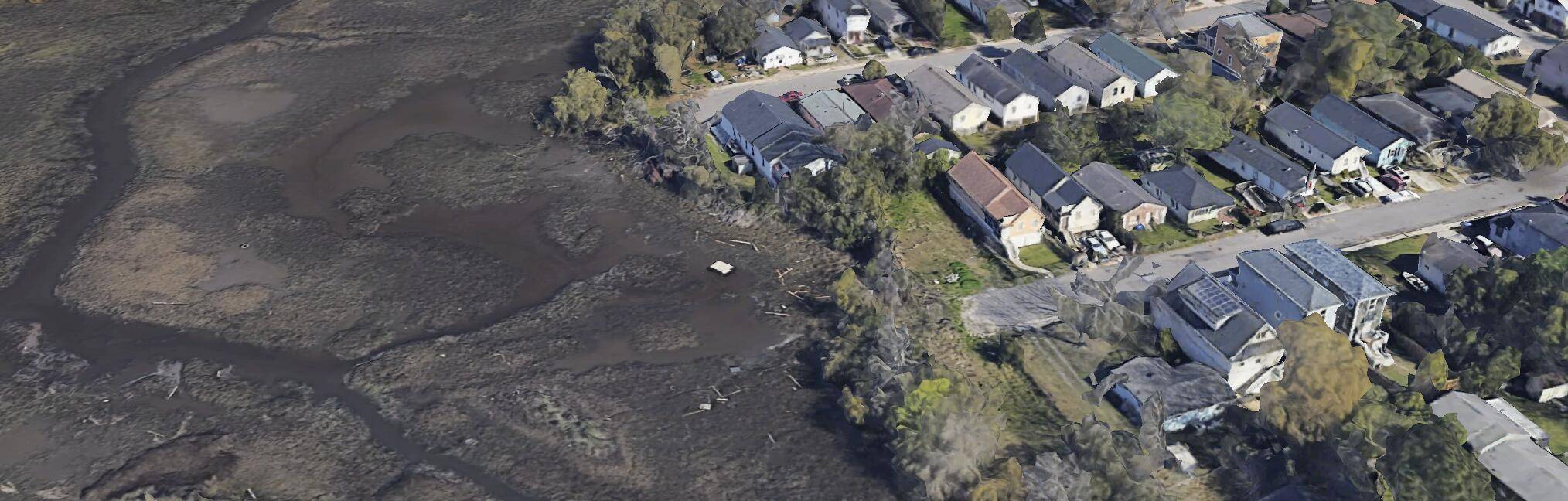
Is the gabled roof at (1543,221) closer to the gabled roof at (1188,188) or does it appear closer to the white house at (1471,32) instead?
the gabled roof at (1188,188)

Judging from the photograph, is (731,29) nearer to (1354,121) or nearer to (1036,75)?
(1036,75)

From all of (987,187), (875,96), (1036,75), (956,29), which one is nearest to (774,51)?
(875,96)

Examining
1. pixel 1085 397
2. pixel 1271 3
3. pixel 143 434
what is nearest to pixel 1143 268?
pixel 1085 397

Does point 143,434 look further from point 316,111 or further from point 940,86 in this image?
point 940,86

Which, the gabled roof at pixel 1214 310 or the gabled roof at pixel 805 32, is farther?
the gabled roof at pixel 805 32

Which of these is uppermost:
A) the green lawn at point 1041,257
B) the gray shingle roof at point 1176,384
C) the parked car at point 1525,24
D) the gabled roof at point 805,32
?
the gray shingle roof at point 1176,384

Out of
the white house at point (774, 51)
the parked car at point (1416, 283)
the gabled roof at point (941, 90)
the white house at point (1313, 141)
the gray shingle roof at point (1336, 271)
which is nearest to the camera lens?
the gray shingle roof at point (1336, 271)

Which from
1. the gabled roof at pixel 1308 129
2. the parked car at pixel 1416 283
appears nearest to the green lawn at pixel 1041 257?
the parked car at pixel 1416 283
